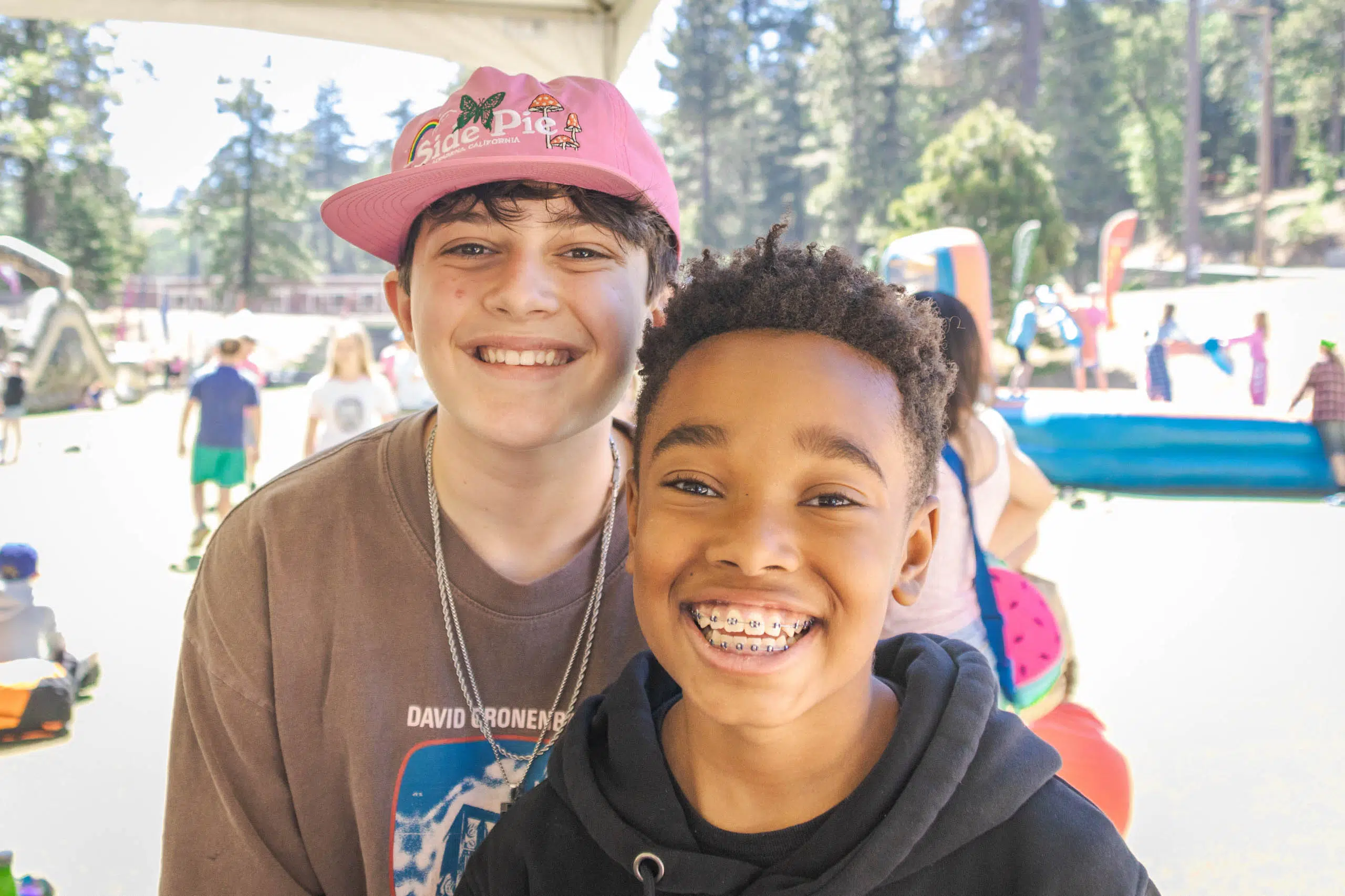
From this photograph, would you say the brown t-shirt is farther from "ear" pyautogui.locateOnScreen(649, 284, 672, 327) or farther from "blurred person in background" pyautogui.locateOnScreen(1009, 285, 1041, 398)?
"blurred person in background" pyautogui.locateOnScreen(1009, 285, 1041, 398)

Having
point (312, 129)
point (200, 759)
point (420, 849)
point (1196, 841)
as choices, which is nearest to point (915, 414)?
point (420, 849)

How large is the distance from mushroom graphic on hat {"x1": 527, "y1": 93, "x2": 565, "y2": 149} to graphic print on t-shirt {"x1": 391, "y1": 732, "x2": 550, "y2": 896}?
87cm

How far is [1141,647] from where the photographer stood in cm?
569

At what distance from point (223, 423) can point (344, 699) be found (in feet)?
20.2

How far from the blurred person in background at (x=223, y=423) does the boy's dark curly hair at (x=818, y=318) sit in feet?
21.1

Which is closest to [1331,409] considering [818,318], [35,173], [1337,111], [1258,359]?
[1258,359]

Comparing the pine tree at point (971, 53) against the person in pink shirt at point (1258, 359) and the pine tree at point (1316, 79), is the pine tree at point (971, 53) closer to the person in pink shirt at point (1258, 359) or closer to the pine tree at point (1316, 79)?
the pine tree at point (1316, 79)

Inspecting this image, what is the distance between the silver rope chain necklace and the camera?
1558 mm

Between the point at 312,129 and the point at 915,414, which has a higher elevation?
the point at 312,129

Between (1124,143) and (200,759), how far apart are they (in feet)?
109

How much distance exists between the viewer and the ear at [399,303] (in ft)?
5.70

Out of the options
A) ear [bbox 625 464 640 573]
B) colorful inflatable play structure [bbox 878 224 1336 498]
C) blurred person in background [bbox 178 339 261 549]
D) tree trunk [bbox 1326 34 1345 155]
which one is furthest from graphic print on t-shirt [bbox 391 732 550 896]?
tree trunk [bbox 1326 34 1345 155]

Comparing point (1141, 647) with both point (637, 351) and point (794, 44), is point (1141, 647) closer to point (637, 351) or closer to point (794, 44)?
point (637, 351)

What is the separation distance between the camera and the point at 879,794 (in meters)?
1.14
